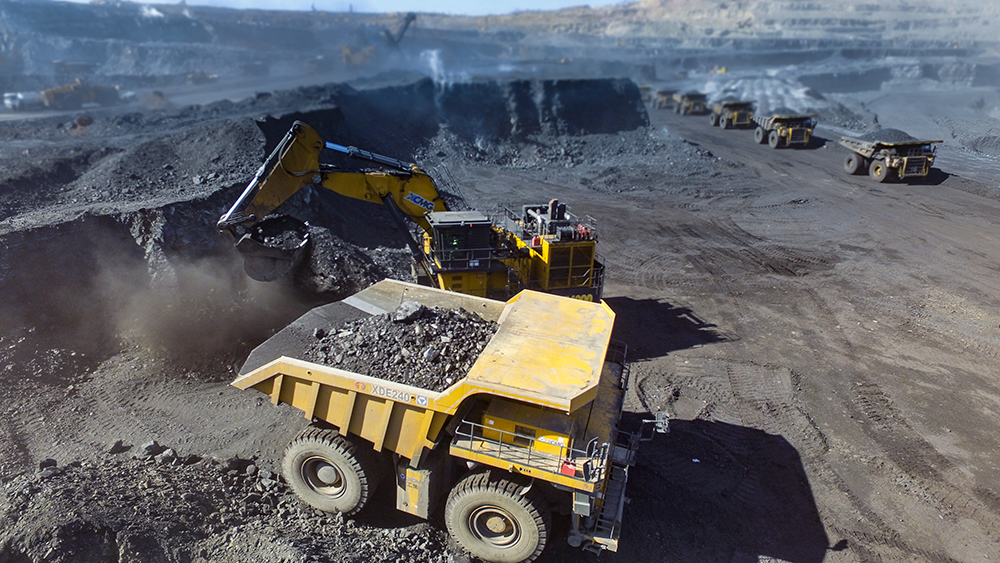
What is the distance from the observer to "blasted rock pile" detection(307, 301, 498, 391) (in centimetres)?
657

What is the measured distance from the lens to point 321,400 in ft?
21.4

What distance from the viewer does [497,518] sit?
615 cm

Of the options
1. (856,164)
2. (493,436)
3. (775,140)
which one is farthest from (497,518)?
(775,140)

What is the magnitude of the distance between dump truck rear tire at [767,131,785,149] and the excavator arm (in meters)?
24.6

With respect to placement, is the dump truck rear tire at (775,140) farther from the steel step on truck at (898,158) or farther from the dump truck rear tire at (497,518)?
the dump truck rear tire at (497,518)

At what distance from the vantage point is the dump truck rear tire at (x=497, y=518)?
233 inches

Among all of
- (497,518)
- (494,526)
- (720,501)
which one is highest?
(497,518)

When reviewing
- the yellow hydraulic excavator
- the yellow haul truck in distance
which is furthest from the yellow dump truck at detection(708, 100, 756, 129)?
the yellow hydraulic excavator

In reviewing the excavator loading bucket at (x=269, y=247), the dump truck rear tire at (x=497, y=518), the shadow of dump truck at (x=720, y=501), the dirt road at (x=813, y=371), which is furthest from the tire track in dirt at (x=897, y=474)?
the excavator loading bucket at (x=269, y=247)

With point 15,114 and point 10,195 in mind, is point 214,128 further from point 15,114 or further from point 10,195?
point 15,114

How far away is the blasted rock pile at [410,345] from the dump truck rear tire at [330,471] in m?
0.86

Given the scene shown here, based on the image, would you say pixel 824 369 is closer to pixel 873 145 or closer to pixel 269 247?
pixel 269 247

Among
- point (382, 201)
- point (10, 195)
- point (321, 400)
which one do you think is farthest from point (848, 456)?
point (10, 195)

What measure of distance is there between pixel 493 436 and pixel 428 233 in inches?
241
